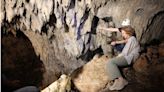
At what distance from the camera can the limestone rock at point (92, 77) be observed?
225 inches

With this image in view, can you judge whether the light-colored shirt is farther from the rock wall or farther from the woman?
the rock wall

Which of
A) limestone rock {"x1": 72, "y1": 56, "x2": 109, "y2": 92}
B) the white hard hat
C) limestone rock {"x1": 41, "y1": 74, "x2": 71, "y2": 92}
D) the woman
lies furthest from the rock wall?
limestone rock {"x1": 41, "y1": 74, "x2": 71, "y2": 92}

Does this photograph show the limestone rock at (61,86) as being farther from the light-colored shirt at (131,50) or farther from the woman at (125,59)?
the light-colored shirt at (131,50)

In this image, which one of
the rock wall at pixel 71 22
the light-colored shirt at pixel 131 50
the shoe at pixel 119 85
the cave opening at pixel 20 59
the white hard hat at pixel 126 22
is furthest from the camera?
the cave opening at pixel 20 59

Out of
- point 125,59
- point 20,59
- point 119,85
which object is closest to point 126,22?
point 125,59

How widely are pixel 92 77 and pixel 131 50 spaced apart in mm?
1217

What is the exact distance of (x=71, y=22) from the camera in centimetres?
675

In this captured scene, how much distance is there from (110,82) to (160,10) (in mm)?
2085

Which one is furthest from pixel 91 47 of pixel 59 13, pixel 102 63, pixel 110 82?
pixel 110 82

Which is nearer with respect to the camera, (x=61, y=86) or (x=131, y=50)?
(x=131, y=50)

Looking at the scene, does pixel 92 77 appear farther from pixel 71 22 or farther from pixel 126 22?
pixel 71 22

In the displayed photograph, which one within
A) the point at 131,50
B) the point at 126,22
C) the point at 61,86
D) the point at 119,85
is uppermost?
the point at 126,22

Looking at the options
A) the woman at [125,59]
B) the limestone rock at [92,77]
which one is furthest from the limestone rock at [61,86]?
the woman at [125,59]

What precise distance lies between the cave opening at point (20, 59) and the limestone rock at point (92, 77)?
2474mm
